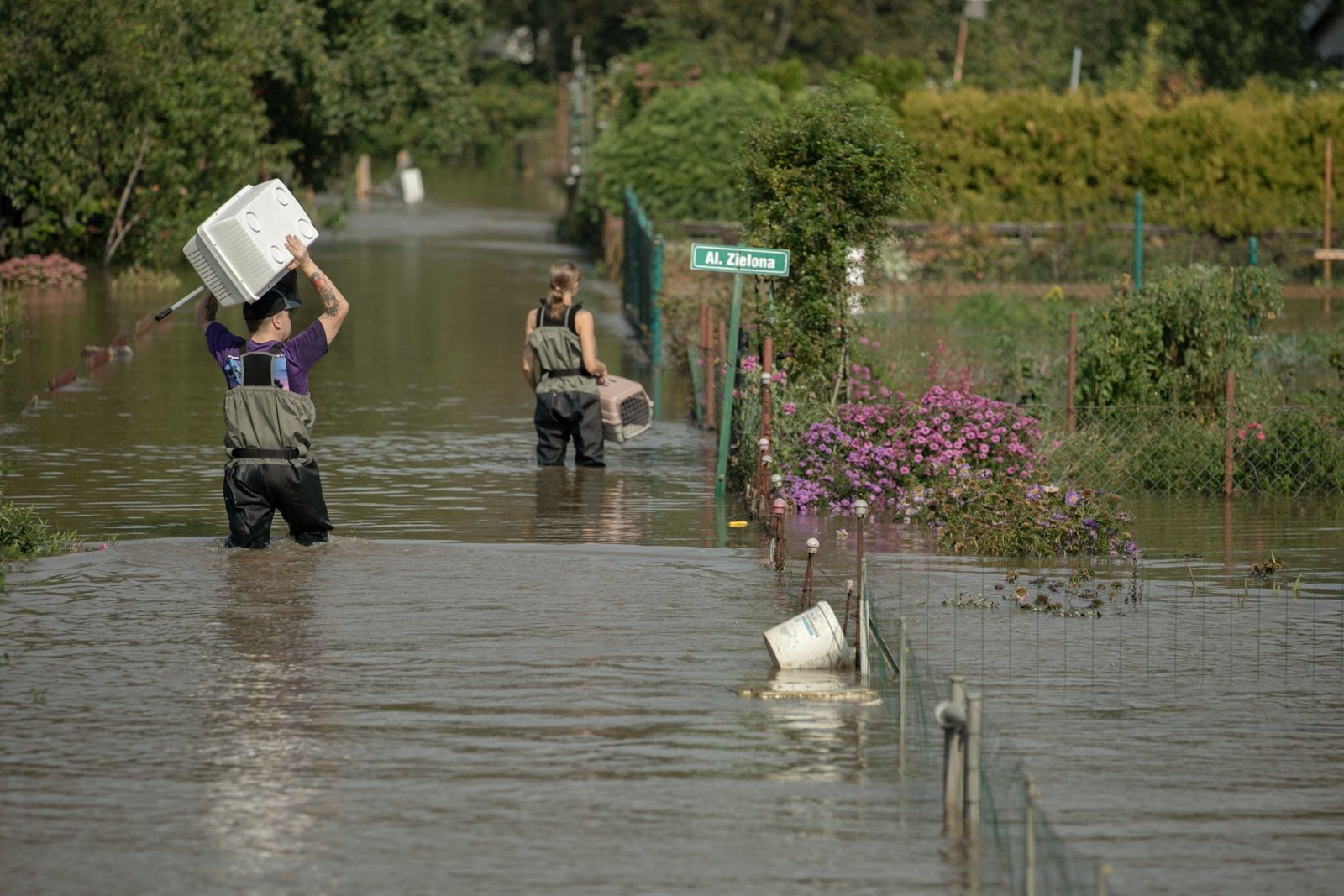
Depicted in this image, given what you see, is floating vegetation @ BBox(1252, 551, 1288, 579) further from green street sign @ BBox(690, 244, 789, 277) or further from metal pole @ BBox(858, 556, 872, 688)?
metal pole @ BBox(858, 556, 872, 688)

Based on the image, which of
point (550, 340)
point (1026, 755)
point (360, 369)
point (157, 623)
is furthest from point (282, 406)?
point (360, 369)

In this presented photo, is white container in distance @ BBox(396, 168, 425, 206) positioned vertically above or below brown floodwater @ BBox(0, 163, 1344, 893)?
above

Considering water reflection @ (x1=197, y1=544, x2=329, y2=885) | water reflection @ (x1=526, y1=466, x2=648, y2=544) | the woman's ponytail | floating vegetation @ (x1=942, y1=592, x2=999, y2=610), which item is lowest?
water reflection @ (x1=197, y1=544, x2=329, y2=885)

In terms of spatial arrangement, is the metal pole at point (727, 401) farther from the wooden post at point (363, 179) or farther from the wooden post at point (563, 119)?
the wooden post at point (563, 119)

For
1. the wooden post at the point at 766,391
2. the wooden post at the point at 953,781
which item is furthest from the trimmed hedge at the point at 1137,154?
the wooden post at the point at 953,781

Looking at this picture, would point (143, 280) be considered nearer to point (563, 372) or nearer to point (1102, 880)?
point (563, 372)

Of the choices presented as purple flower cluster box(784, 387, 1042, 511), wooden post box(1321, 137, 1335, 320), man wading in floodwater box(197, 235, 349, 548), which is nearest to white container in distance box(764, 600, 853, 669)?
man wading in floodwater box(197, 235, 349, 548)

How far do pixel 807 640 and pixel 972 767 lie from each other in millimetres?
2230

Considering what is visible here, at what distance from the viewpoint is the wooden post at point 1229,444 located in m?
14.0

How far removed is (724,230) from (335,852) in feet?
85.8

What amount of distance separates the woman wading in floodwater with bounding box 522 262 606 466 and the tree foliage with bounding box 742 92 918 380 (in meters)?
1.34

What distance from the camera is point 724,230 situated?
32.2 m

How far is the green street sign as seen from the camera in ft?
40.6

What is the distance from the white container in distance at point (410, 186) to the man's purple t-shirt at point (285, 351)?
40.2 metres
